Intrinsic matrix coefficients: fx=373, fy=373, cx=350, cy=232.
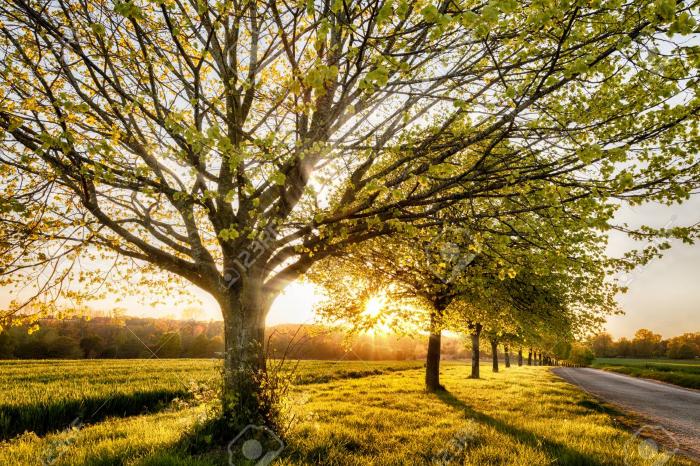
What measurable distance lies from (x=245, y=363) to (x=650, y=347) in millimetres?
148822

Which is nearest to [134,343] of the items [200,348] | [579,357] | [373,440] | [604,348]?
[200,348]

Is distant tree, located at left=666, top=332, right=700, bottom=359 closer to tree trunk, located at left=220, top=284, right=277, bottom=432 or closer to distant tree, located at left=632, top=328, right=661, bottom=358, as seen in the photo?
distant tree, located at left=632, top=328, right=661, bottom=358

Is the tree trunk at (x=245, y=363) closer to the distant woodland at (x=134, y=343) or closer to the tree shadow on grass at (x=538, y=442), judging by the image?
the tree shadow on grass at (x=538, y=442)

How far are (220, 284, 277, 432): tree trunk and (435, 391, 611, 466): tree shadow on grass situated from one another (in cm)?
516

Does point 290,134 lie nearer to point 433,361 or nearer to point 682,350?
point 433,361

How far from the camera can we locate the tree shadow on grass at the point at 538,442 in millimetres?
6453

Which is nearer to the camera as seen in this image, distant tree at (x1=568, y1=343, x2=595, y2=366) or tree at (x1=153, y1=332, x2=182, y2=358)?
tree at (x1=153, y1=332, x2=182, y2=358)

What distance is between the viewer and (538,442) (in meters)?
7.41

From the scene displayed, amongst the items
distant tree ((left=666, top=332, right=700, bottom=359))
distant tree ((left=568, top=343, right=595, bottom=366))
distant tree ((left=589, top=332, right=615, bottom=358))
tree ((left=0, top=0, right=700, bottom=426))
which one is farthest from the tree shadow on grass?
distant tree ((left=589, top=332, right=615, bottom=358))

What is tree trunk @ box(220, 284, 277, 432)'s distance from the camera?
21.9 feet

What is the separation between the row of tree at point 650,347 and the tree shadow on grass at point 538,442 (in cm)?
11733

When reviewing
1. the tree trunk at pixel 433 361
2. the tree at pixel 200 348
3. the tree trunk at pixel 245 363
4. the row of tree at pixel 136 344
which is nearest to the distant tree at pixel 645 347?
the row of tree at pixel 136 344

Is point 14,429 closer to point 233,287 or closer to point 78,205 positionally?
point 78,205

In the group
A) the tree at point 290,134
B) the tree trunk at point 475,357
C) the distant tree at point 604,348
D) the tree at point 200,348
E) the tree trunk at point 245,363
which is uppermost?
the tree at point 290,134
